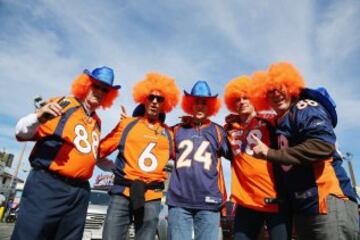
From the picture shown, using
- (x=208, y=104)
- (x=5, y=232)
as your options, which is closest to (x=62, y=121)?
(x=208, y=104)

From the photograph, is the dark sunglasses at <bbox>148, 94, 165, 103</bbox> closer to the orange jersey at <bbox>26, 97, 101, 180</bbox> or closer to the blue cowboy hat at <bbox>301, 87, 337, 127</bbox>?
the orange jersey at <bbox>26, 97, 101, 180</bbox>

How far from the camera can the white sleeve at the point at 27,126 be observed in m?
2.84

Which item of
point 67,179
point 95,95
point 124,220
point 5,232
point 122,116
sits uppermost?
point 95,95

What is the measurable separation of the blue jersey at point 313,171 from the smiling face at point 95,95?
7.49 feet

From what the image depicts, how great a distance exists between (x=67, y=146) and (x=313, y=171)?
2.41 meters

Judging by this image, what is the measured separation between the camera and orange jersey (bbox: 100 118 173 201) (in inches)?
137

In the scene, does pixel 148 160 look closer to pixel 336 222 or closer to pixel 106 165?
pixel 106 165

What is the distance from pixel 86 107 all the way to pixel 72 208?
122cm

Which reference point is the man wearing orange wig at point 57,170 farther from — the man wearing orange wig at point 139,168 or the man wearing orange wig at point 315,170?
the man wearing orange wig at point 315,170

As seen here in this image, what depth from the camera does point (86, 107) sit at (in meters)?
3.63

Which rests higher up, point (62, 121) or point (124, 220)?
point (62, 121)

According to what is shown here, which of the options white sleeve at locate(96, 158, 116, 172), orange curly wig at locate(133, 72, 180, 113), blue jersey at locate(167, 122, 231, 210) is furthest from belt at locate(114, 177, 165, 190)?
orange curly wig at locate(133, 72, 180, 113)

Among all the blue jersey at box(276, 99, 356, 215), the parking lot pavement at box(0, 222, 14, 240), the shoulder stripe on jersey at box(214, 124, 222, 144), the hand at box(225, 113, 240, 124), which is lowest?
the parking lot pavement at box(0, 222, 14, 240)

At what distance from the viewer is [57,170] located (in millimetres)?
2961
